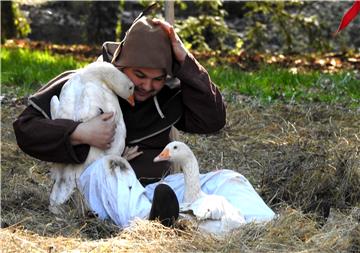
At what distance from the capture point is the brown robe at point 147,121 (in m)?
4.24

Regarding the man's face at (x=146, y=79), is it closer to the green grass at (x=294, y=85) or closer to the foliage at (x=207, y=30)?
the green grass at (x=294, y=85)

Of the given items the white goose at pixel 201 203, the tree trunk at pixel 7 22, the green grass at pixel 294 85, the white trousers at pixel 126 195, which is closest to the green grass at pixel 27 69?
the green grass at pixel 294 85

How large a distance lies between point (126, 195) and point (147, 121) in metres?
0.61

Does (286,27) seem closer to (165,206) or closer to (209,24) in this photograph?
(209,24)

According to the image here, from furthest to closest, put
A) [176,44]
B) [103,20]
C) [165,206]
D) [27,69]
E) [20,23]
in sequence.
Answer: [20,23] → [103,20] → [27,69] → [176,44] → [165,206]

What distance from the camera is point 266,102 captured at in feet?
23.2

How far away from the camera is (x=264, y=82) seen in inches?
307

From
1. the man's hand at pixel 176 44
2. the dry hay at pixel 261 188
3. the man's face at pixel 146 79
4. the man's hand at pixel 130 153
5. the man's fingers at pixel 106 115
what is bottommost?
the dry hay at pixel 261 188

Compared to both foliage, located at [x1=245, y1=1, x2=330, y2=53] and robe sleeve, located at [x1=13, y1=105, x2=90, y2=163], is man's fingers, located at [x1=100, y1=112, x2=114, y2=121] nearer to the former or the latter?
robe sleeve, located at [x1=13, y1=105, x2=90, y2=163]

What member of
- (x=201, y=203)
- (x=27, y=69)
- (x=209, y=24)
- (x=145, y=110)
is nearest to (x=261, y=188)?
(x=145, y=110)

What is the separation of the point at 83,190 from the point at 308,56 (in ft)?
23.3

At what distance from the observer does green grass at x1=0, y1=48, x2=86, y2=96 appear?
766 cm

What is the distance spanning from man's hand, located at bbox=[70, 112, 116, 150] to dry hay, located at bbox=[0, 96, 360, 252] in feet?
1.16

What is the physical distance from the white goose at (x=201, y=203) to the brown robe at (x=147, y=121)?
0.37m
